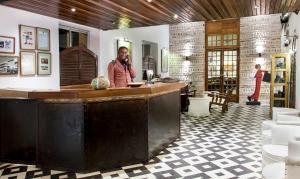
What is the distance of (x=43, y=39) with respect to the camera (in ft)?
20.5

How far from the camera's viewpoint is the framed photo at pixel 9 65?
17.3 feet

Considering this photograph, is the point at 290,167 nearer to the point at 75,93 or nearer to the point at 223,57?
the point at 75,93

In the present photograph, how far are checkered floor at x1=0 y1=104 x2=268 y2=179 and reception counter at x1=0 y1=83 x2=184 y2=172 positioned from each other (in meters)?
0.15

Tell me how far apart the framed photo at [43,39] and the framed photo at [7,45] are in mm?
688

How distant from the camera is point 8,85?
5441mm

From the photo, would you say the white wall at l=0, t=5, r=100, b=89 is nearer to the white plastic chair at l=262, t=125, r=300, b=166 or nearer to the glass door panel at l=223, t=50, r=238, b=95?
the white plastic chair at l=262, t=125, r=300, b=166

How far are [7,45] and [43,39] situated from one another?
985mm

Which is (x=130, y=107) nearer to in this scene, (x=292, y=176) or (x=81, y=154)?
(x=81, y=154)

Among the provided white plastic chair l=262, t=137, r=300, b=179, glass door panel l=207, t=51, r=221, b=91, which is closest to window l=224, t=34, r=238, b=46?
glass door panel l=207, t=51, r=221, b=91

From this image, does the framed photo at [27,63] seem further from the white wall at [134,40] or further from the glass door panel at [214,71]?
the glass door panel at [214,71]

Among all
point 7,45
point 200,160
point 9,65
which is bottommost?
point 200,160

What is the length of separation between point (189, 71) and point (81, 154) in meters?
9.63

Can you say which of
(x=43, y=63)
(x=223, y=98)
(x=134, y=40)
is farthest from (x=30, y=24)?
(x=223, y=98)

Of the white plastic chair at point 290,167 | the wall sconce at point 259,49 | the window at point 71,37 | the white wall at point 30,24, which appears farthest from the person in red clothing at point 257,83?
the white plastic chair at point 290,167
